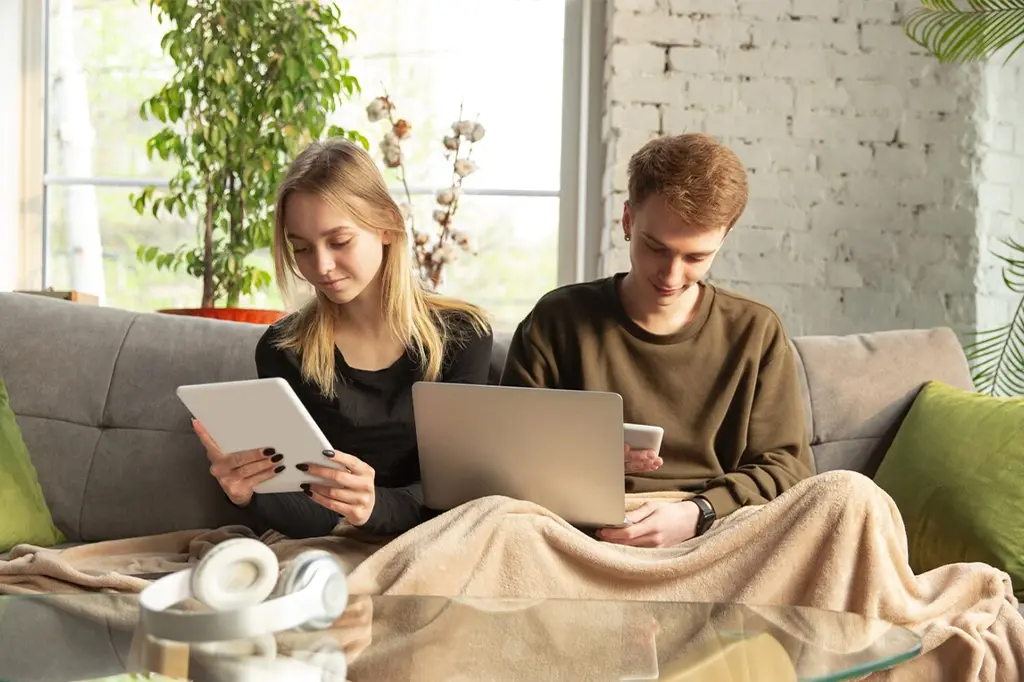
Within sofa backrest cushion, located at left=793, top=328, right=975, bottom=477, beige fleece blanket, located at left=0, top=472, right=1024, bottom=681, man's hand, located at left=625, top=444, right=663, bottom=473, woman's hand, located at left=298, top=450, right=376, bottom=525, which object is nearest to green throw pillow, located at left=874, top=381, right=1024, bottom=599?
sofa backrest cushion, located at left=793, top=328, right=975, bottom=477

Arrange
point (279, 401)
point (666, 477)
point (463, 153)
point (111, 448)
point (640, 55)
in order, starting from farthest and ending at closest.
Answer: point (463, 153) → point (640, 55) → point (111, 448) → point (666, 477) → point (279, 401)

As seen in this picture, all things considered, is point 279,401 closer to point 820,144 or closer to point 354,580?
point 354,580

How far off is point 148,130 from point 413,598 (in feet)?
10.1

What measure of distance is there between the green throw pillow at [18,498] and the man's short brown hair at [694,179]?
1.21 metres

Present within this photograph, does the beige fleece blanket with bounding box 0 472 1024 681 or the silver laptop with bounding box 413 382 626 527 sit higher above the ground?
the silver laptop with bounding box 413 382 626 527

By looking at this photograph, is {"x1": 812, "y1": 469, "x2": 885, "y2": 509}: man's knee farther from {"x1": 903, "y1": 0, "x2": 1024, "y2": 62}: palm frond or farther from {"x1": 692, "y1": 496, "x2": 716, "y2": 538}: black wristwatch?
{"x1": 903, "y1": 0, "x2": 1024, "y2": 62}: palm frond

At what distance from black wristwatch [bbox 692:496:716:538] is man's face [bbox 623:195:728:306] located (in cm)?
37

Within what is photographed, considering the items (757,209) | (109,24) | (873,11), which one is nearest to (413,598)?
(757,209)

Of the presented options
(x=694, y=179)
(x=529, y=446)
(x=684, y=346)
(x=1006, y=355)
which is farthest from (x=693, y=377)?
(x=1006, y=355)

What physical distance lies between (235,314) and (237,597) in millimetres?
1980

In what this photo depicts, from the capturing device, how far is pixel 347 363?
209cm

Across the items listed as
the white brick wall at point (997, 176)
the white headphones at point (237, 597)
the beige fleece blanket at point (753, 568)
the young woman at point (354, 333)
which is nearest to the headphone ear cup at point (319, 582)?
the white headphones at point (237, 597)

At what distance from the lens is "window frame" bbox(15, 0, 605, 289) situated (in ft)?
12.3

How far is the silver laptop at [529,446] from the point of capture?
156cm
